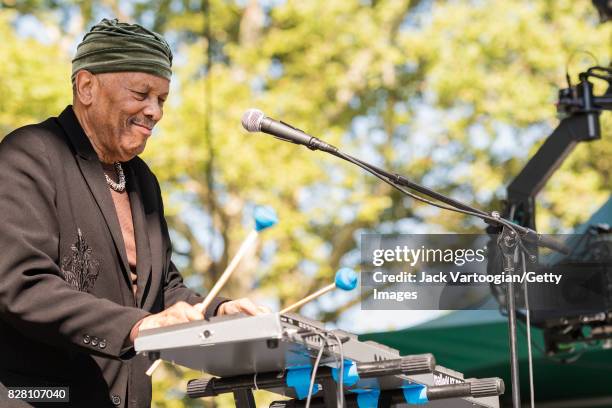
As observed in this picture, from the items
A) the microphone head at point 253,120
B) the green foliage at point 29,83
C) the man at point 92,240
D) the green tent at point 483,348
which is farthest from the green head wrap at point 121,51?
the green foliage at point 29,83

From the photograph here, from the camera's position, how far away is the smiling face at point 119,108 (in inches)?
103

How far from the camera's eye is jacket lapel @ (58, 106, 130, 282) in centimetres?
250

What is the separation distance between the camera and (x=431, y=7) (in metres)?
13.3

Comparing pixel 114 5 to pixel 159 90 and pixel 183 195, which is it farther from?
pixel 159 90

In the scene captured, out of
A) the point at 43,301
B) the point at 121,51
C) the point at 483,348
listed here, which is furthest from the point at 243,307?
the point at 483,348

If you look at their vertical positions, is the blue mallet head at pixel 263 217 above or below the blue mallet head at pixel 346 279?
above

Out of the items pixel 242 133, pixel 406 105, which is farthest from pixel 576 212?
pixel 242 133

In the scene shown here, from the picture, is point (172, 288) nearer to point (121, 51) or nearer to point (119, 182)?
point (119, 182)

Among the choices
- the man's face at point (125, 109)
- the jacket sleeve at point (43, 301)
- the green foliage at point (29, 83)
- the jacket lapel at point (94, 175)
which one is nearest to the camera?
the jacket sleeve at point (43, 301)

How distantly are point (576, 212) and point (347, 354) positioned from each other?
8.90 meters

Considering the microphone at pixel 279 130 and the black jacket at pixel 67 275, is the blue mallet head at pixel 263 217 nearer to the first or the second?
the black jacket at pixel 67 275

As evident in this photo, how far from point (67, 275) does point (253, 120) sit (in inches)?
22.5

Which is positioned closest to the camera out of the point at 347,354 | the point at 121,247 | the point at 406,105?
the point at 347,354

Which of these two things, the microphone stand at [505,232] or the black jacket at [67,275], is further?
the microphone stand at [505,232]
